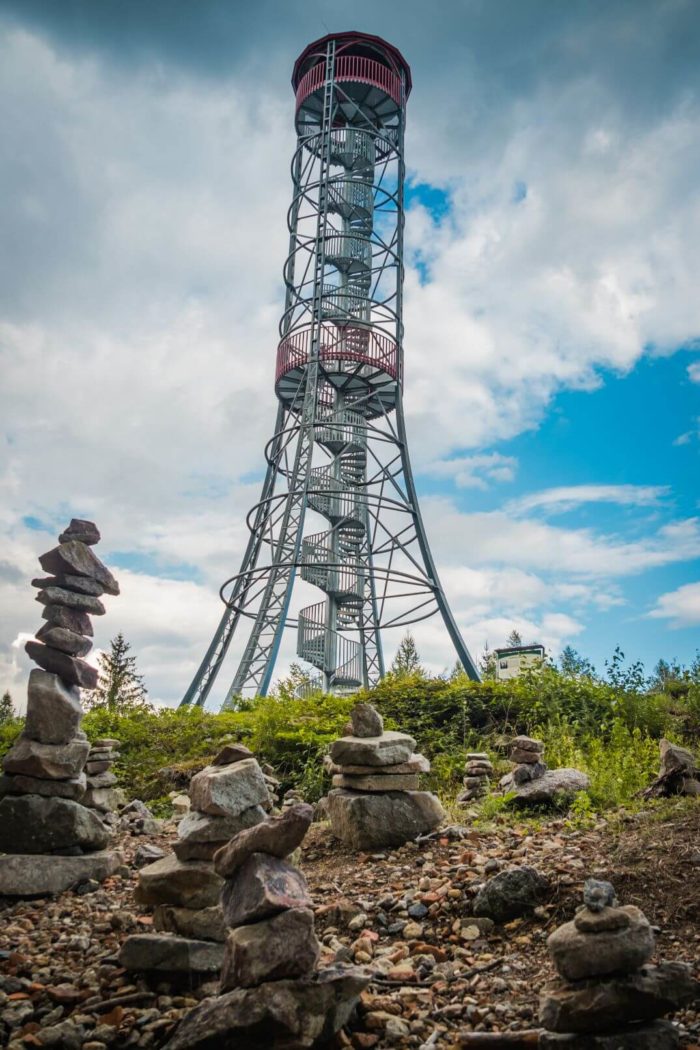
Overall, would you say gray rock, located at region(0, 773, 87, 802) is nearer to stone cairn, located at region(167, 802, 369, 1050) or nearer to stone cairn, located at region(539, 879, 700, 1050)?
stone cairn, located at region(167, 802, 369, 1050)

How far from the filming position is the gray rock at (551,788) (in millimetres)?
6645

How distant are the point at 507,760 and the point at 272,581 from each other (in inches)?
432

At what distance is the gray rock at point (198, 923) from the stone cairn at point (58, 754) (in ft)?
5.98

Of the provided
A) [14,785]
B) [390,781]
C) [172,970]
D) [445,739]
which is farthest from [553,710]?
[172,970]

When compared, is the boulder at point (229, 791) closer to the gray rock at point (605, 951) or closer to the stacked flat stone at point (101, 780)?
the gray rock at point (605, 951)

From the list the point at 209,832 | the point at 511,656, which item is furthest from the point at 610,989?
the point at 511,656

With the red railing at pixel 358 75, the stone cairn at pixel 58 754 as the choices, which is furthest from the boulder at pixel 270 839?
the red railing at pixel 358 75

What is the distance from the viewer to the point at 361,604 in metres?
20.4

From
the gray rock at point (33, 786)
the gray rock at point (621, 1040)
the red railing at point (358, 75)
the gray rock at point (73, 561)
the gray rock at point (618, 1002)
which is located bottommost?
the gray rock at point (621, 1040)

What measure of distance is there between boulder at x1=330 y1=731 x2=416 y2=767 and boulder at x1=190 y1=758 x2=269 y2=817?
163 centimetres

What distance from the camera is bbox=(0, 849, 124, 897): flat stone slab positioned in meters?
5.53

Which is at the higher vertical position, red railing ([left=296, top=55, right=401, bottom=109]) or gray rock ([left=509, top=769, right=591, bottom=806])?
red railing ([left=296, top=55, right=401, bottom=109])

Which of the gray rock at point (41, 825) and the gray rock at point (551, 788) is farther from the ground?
the gray rock at point (551, 788)

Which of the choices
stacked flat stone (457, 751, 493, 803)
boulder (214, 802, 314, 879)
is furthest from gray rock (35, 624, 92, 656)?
stacked flat stone (457, 751, 493, 803)
